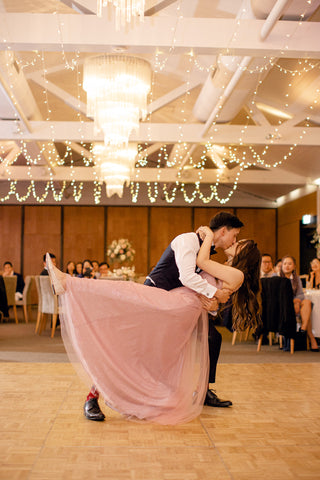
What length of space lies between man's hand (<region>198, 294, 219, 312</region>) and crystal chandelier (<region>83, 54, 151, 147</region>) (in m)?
3.66

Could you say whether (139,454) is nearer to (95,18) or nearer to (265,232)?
(95,18)

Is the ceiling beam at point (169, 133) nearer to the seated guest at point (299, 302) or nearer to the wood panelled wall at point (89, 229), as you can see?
the seated guest at point (299, 302)

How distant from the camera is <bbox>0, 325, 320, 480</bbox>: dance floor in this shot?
246 cm

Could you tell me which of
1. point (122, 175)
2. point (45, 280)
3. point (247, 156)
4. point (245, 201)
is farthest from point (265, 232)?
point (45, 280)

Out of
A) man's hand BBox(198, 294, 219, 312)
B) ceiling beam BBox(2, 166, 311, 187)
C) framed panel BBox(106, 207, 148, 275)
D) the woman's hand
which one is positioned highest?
ceiling beam BBox(2, 166, 311, 187)

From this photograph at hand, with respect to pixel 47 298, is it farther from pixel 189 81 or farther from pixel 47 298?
pixel 189 81

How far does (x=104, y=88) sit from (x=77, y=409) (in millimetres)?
4117

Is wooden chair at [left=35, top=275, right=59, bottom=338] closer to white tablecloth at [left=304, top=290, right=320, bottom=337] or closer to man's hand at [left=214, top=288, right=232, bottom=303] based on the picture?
white tablecloth at [left=304, top=290, right=320, bottom=337]

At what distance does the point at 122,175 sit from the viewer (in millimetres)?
9445

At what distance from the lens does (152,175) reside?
13062mm

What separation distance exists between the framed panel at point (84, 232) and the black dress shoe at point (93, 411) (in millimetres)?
12961

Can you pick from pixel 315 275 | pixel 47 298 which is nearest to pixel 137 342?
pixel 47 298

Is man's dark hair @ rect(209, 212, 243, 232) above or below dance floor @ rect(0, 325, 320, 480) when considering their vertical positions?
above

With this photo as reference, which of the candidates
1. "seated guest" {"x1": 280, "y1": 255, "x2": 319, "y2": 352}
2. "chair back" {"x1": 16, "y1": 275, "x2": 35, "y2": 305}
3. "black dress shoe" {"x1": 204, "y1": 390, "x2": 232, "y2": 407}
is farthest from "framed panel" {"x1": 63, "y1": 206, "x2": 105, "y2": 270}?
"black dress shoe" {"x1": 204, "y1": 390, "x2": 232, "y2": 407}
